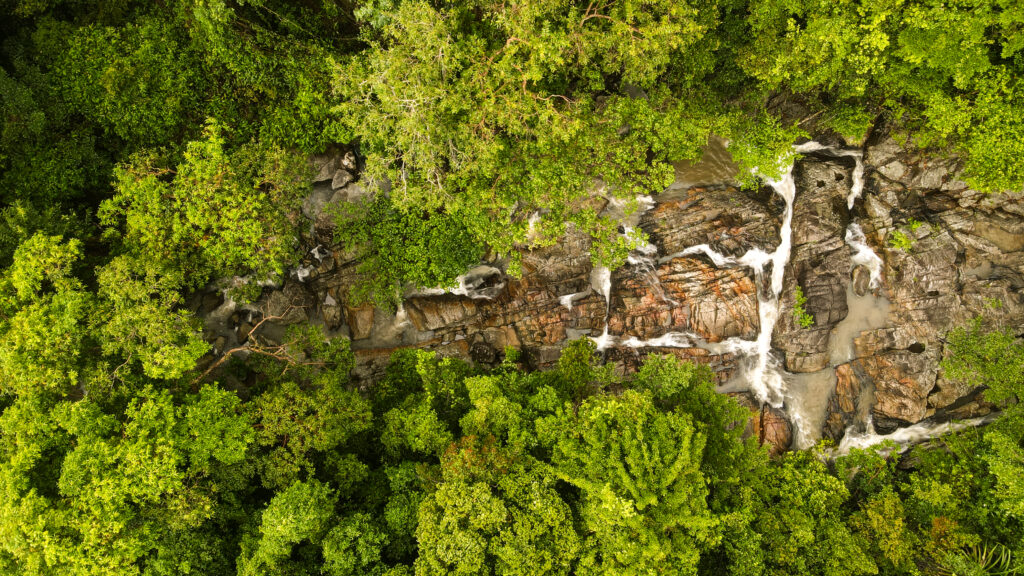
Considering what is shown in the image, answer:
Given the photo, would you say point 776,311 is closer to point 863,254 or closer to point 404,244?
point 863,254

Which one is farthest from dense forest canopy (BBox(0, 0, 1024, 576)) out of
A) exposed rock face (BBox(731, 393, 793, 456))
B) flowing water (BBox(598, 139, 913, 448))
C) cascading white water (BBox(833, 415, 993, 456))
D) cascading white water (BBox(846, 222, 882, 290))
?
cascading white water (BBox(846, 222, 882, 290))

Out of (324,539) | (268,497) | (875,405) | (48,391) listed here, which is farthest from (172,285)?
(875,405)

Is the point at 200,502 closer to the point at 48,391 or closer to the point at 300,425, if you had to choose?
the point at 300,425

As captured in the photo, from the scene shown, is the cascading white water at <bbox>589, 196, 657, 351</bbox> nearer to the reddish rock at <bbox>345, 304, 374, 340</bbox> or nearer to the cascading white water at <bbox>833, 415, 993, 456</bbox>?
the reddish rock at <bbox>345, 304, 374, 340</bbox>

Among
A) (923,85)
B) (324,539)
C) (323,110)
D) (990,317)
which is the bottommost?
(324,539)

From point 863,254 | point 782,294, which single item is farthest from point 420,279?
point 863,254

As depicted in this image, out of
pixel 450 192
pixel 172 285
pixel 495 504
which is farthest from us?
pixel 450 192

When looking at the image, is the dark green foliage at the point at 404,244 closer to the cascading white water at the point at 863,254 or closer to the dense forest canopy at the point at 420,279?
the dense forest canopy at the point at 420,279
